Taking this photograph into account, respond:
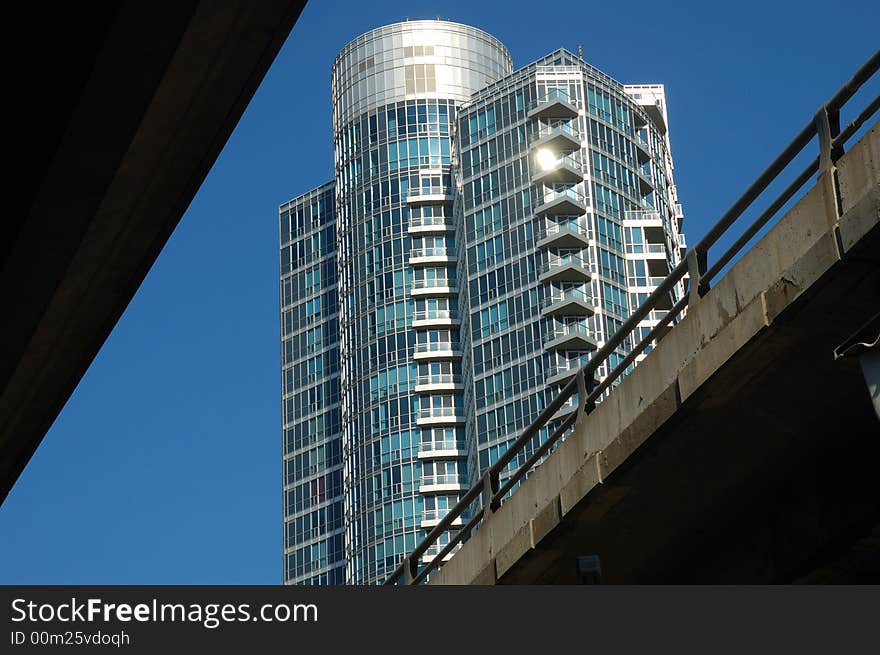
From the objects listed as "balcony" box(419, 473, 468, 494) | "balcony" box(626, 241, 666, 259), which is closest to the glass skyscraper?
"balcony" box(419, 473, 468, 494)

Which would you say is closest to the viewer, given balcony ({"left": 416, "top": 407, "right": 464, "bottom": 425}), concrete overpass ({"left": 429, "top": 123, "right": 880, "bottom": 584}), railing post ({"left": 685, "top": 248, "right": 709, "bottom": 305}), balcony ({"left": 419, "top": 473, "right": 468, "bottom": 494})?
concrete overpass ({"left": 429, "top": 123, "right": 880, "bottom": 584})

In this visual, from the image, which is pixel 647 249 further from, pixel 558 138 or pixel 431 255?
pixel 431 255

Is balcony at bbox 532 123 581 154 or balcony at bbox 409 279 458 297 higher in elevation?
balcony at bbox 532 123 581 154

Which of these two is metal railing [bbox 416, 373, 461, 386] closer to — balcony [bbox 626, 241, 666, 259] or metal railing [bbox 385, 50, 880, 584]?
balcony [bbox 626, 241, 666, 259]

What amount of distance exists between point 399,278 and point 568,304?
21779 millimetres

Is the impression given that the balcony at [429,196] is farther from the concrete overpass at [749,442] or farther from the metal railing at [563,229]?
the concrete overpass at [749,442]

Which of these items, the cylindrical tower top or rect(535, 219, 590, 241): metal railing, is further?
the cylindrical tower top

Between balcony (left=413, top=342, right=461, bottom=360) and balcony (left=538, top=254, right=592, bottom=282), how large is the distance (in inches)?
565

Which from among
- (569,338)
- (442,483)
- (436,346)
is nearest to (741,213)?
(569,338)

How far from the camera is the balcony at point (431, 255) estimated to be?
399ft

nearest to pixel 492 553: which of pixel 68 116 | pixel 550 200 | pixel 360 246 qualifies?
pixel 68 116

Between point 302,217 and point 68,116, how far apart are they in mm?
134332

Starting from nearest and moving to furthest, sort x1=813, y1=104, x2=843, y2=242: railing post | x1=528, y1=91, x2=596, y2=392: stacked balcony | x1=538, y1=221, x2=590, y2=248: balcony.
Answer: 1. x1=813, y1=104, x2=843, y2=242: railing post
2. x1=528, y1=91, x2=596, y2=392: stacked balcony
3. x1=538, y1=221, x2=590, y2=248: balcony

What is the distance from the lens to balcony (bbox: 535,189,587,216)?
10800 centimetres
